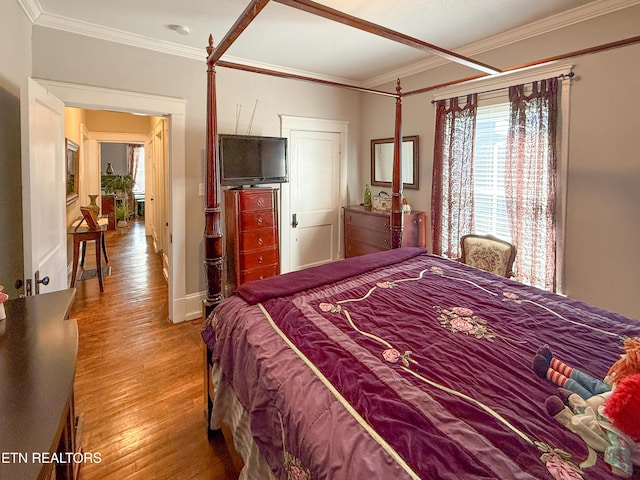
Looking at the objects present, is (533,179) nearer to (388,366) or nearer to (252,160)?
(388,366)

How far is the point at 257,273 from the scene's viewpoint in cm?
352

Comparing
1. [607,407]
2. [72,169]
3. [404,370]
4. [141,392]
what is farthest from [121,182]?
[607,407]

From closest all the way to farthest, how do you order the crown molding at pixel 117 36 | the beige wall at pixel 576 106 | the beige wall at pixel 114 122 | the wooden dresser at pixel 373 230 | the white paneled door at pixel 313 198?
the beige wall at pixel 576 106 < the crown molding at pixel 117 36 < the wooden dresser at pixel 373 230 < the white paneled door at pixel 313 198 < the beige wall at pixel 114 122

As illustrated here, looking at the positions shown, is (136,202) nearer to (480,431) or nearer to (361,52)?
(361,52)

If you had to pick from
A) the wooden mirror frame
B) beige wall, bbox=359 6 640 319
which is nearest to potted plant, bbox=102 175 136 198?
the wooden mirror frame

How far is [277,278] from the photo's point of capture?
6.42ft

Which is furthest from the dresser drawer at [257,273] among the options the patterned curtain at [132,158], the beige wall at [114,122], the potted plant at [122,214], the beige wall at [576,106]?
the patterned curtain at [132,158]

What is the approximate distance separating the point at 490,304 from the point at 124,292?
4.07 m

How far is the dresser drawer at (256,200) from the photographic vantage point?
11.0 feet

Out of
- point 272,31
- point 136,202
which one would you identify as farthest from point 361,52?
point 136,202

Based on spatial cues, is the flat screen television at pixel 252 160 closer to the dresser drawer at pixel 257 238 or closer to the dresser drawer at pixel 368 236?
the dresser drawer at pixel 257 238

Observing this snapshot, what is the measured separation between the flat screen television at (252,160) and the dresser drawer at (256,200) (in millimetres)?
149

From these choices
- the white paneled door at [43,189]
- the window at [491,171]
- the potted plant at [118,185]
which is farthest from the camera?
the potted plant at [118,185]

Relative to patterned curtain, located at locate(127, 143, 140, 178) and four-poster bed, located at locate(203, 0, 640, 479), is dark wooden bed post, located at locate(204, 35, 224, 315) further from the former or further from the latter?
patterned curtain, located at locate(127, 143, 140, 178)
